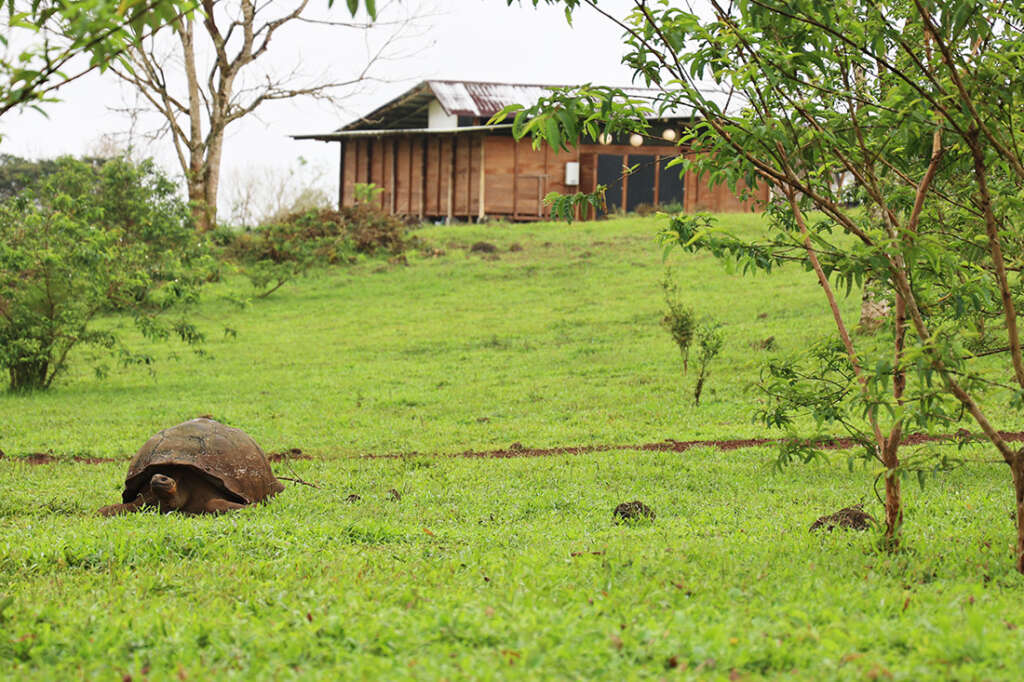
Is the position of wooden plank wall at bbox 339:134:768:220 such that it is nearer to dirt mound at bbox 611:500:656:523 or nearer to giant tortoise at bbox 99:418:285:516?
giant tortoise at bbox 99:418:285:516

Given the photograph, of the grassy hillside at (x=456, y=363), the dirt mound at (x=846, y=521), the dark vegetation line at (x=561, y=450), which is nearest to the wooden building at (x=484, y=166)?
the grassy hillside at (x=456, y=363)

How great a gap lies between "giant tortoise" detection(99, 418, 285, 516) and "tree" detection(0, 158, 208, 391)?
30.5 feet

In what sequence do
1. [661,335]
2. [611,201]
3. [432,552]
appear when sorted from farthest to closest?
[611,201]
[661,335]
[432,552]

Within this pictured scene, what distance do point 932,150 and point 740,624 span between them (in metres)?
3.17

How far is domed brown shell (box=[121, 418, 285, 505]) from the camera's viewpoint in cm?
826

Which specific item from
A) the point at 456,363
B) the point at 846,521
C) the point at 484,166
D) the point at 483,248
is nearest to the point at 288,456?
the point at 846,521

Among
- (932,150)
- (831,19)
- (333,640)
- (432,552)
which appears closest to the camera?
(333,640)

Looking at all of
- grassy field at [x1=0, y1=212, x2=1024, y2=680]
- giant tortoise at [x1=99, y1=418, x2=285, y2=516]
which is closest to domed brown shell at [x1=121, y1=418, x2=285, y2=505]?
giant tortoise at [x1=99, y1=418, x2=285, y2=516]

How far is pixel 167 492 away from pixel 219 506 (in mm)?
492

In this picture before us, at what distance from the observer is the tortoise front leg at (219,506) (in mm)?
8180

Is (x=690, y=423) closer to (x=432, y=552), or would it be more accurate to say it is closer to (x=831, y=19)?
(x=432, y=552)

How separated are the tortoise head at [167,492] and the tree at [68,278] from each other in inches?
379

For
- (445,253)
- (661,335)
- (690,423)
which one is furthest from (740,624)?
(445,253)

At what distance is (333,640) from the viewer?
4223 mm
